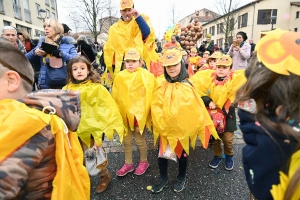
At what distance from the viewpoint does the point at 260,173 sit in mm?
1016

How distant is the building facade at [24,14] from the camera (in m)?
17.2

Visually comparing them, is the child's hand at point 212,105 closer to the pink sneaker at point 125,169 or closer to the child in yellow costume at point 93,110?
the child in yellow costume at point 93,110

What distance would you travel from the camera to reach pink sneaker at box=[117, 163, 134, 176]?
293cm

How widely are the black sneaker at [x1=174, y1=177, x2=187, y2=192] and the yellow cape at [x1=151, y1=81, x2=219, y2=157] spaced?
0.36 m

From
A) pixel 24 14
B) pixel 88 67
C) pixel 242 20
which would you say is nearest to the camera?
pixel 88 67

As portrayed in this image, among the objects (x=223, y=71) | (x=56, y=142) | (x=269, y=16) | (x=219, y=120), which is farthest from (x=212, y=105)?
(x=269, y=16)

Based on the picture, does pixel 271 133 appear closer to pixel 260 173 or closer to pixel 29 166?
pixel 260 173

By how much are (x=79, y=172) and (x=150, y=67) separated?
301 centimetres

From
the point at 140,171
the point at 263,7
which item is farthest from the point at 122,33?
the point at 263,7

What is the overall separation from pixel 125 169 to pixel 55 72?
171 centimetres

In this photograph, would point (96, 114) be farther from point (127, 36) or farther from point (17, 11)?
point (17, 11)

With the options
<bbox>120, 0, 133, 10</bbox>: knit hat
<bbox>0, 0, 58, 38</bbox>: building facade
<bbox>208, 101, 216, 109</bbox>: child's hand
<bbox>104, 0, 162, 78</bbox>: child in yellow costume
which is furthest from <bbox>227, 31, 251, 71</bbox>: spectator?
<bbox>0, 0, 58, 38</bbox>: building facade

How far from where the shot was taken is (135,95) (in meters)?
2.81

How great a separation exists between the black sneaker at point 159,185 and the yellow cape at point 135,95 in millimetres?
646
